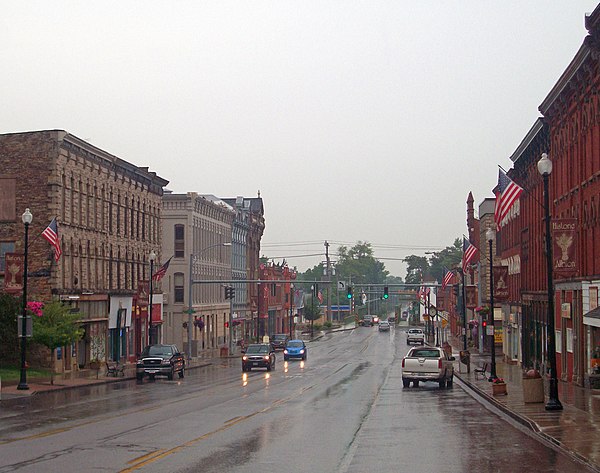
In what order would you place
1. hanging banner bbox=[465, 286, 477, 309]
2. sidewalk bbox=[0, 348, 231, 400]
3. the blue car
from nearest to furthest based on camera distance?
1. sidewalk bbox=[0, 348, 231, 400]
2. hanging banner bbox=[465, 286, 477, 309]
3. the blue car

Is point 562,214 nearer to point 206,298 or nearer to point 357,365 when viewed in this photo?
point 357,365

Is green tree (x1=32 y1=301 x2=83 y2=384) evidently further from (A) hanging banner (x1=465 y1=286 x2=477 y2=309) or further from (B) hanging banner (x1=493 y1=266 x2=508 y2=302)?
(A) hanging banner (x1=465 y1=286 x2=477 y2=309)

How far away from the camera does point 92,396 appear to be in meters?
39.1

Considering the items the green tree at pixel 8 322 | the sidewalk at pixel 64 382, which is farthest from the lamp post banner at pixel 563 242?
the green tree at pixel 8 322

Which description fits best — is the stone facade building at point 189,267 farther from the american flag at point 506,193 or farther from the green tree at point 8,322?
the american flag at point 506,193

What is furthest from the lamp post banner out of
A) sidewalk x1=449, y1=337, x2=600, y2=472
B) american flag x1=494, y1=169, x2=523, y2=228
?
american flag x1=494, y1=169, x2=523, y2=228

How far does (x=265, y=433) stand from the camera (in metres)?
23.3

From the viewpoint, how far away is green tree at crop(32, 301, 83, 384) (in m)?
47.5

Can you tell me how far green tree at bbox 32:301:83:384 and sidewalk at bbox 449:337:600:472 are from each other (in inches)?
779

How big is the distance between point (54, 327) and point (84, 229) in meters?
13.4

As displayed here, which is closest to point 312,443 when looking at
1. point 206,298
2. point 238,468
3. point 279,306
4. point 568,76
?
point 238,468

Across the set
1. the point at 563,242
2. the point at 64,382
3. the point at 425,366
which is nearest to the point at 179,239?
the point at 64,382

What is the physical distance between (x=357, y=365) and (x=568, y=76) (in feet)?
107

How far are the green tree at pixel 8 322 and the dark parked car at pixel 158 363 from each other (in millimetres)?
6805
